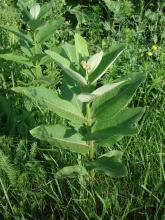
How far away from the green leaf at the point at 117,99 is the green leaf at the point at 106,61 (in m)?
0.14

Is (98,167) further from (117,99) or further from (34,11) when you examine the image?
(34,11)

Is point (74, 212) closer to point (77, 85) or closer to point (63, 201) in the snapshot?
point (63, 201)

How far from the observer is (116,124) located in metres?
2.35

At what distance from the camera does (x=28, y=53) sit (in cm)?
328

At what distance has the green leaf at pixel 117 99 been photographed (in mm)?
2332

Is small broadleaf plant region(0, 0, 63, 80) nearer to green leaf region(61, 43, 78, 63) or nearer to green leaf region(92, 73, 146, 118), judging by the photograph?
green leaf region(61, 43, 78, 63)

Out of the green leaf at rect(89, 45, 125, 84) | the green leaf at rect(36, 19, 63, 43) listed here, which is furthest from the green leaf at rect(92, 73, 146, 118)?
the green leaf at rect(36, 19, 63, 43)

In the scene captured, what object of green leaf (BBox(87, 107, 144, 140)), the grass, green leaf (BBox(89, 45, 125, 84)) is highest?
green leaf (BBox(89, 45, 125, 84))

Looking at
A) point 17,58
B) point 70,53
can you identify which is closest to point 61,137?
point 70,53

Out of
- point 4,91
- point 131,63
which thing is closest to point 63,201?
point 4,91

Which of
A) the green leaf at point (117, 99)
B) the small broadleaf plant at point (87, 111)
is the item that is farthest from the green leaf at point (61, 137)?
the green leaf at point (117, 99)

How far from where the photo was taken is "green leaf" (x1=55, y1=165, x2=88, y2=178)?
244 cm

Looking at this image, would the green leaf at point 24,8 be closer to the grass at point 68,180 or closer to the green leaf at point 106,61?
the grass at point 68,180

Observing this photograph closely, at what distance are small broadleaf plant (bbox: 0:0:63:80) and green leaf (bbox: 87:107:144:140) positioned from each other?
0.91m
